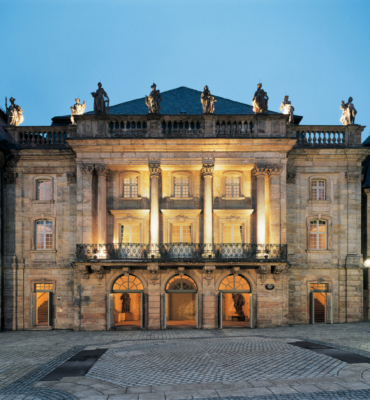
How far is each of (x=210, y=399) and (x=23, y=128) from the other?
2319 cm

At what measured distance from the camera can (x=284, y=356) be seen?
52.0 feet

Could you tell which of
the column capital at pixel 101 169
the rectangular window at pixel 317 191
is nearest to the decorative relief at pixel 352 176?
the rectangular window at pixel 317 191

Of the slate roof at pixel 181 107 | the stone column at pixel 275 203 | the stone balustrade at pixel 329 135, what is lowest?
the stone column at pixel 275 203

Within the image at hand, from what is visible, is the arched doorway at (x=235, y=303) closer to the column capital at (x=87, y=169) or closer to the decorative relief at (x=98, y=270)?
the decorative relief at (x=98, y=270)

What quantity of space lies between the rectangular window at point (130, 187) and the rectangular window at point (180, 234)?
12.0ft

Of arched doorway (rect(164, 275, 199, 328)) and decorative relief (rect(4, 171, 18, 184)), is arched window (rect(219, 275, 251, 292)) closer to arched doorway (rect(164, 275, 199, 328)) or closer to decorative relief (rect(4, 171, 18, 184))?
arched doorway (rect(164, 275, 199, 328))

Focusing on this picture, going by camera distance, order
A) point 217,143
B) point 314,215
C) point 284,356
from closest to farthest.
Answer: point 284,356
point 217,143
point 314,215

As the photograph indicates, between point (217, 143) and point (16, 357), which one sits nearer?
point (16, 357)

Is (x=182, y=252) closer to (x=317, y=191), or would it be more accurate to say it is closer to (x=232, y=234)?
(x=232, y=234)

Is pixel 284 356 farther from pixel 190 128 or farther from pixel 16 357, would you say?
pixel 190 128

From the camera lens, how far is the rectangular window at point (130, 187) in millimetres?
26922

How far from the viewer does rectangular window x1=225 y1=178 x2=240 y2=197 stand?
2691cm

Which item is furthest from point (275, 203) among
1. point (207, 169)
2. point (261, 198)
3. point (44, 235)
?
point (44, 235)

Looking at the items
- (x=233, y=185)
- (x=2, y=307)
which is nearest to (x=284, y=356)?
(x=233, y=185)
